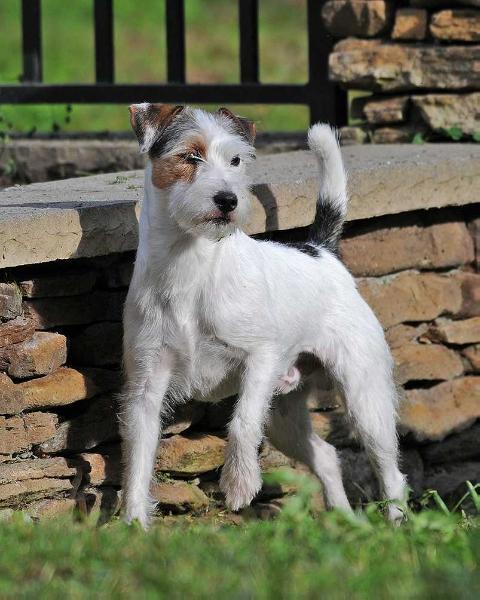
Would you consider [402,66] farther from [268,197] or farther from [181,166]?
[181,166]

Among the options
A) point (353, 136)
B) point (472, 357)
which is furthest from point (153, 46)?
point (472, 357)

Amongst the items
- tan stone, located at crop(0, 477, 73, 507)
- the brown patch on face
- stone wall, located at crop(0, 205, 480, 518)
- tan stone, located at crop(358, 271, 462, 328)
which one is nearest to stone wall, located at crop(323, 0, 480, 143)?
stone wall, located at crop(0, 205, 480, 518)

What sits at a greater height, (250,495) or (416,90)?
(416,90)

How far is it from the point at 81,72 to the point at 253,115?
3.15 metres

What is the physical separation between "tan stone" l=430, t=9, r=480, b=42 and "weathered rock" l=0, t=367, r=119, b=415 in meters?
2.61

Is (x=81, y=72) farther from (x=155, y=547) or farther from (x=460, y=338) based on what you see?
(x=155, y=547)

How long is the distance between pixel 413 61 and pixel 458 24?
0.28m

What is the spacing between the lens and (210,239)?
436cm

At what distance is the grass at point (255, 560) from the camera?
9.63ft

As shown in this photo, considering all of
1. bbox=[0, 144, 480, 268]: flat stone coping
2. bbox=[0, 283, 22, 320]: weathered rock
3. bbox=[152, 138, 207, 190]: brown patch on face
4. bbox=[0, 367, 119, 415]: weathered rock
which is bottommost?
bbox=[0, 367, 119, 415]: weathered rock

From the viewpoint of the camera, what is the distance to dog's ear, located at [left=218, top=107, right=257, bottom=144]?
182 inches

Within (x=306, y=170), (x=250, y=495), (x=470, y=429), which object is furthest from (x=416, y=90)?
(x=250, y=495)

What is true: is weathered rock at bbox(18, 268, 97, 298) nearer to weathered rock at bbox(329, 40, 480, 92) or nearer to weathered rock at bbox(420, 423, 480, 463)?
weathered rock at bbox(420, 423, 480, 463)

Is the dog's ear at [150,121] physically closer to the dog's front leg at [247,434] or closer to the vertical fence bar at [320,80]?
the dog's front leg at [247,434]
